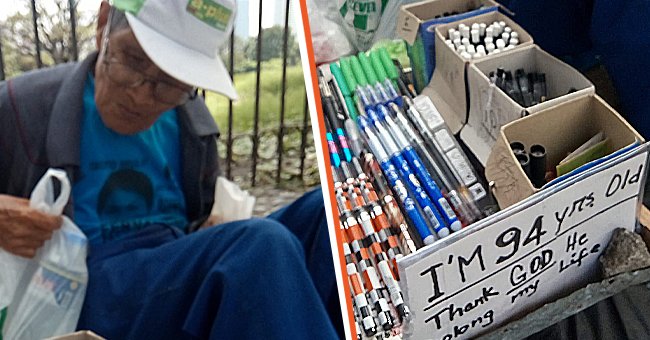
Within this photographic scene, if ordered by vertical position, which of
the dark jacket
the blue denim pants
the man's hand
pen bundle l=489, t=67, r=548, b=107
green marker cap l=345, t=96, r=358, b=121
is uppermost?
pen bundle l=489, t=67, r=548, b=107

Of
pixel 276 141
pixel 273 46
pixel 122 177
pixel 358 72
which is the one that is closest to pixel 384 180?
pixel 358 72

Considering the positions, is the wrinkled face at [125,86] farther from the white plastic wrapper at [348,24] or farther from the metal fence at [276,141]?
the white plastic wrapper at [348,24]

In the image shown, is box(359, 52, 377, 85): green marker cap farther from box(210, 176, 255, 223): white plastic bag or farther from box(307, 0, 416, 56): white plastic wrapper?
box(210, 176, 255, 223): white plastic bag

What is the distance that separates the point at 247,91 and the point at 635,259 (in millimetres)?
1087

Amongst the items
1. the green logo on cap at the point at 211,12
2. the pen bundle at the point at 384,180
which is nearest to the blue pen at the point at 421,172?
the pen bundle at the point at 384,180

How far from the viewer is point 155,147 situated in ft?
4.17

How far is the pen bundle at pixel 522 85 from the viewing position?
656mm

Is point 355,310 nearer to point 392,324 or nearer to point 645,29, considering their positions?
point 392,324

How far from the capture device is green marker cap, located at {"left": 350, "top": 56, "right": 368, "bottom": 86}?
70cm

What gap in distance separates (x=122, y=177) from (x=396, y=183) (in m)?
0.73

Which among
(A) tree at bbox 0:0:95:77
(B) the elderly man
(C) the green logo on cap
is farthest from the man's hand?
(C) the green logo on cap

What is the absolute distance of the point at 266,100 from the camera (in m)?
1.74

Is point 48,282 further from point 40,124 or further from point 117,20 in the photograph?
point 117,20

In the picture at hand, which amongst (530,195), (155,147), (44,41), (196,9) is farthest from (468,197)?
(44,41)
